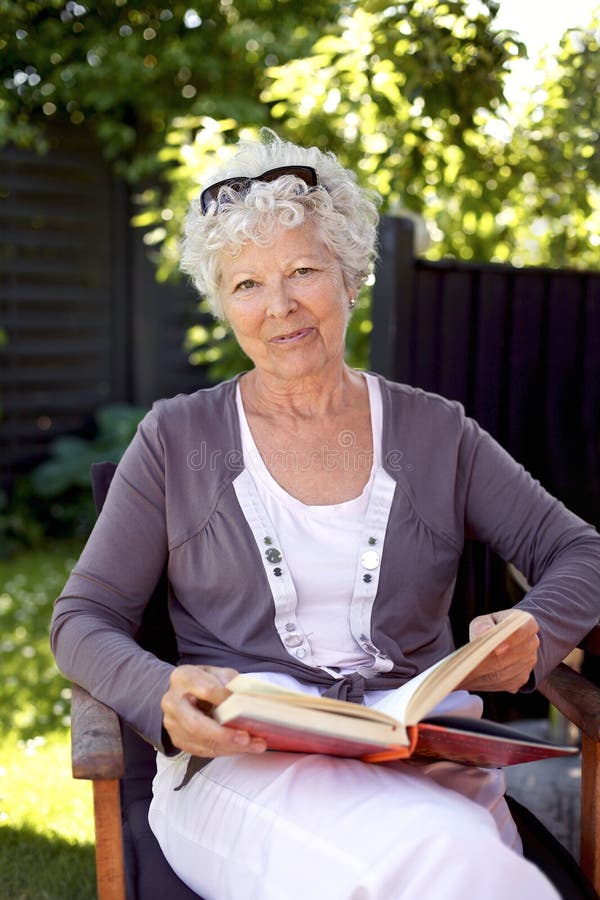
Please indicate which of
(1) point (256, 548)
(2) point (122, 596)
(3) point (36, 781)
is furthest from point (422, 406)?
(3) point (36, 781)

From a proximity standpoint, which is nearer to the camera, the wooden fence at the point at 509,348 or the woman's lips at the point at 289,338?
the woman's lips at the point at 289,338

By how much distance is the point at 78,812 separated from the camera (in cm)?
267

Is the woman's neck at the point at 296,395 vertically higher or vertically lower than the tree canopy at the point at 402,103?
lower

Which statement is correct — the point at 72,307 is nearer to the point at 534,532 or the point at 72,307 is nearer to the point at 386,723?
the point at 534,532

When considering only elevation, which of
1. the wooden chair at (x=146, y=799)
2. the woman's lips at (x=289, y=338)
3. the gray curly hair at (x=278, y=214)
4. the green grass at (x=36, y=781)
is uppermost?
the gray curly hair at (x=278, y=214)

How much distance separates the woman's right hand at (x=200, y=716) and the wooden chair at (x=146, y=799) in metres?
0.09

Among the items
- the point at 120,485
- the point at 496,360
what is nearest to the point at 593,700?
the point at 120,485

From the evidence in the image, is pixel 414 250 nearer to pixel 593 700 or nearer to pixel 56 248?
pixel 593 700

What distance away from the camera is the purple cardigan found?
5.82ft

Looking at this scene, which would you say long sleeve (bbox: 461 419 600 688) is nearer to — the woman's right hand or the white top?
the white top

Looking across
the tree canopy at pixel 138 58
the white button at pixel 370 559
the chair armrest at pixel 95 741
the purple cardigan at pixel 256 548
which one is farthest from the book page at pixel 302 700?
the tree canopy at pixel 138 58

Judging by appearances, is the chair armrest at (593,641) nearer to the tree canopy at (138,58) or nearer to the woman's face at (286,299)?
the woman's face at (286,299)

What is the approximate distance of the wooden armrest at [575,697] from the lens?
5.39 ft

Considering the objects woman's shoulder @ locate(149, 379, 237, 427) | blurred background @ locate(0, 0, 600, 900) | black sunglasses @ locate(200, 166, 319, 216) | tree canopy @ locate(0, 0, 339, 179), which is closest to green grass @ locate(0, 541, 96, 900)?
blurred background @ locate(0, 0, 600, 900)
